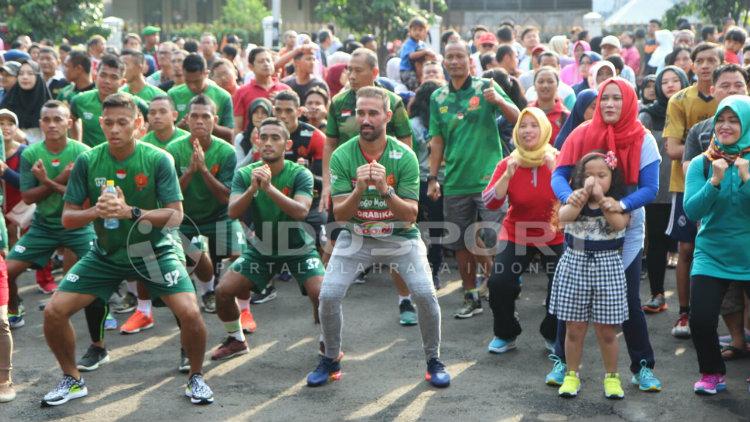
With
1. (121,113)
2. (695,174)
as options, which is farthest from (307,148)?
(695,174)

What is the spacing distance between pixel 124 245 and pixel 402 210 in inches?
74.0

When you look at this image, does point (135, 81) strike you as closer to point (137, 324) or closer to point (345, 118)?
point (345, 118)

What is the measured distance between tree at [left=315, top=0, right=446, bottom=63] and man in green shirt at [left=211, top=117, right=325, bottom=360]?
1645 centimetres

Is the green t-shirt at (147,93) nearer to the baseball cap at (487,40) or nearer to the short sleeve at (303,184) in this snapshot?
the short sleeve at (303,184)

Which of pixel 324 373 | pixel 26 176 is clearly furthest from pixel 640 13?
pixel 324 373

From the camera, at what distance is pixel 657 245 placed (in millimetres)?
8406

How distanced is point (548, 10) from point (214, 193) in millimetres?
36093

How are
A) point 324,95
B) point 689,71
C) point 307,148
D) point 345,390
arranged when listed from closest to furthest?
1. point 345,390
2. point 307,148
3. point 324,95
4. point 689,71

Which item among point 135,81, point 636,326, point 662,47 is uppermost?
point 662,47

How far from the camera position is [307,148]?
30.0 feet

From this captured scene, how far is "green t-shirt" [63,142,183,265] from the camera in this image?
659 cm

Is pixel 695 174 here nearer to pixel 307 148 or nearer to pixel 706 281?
pixel 706 281

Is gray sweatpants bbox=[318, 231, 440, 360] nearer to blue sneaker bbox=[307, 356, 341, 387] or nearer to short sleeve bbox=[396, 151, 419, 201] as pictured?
blue sneaker bbox=[307, 356, 341, 387]

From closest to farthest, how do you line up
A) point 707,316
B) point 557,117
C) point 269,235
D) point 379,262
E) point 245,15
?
1. point 707,316
2. point 379,262
3. point 269,235
4. point 557,117
5. point 245,15
